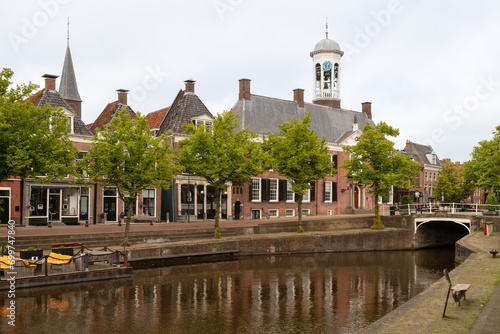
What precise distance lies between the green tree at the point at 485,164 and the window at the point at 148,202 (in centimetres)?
3006

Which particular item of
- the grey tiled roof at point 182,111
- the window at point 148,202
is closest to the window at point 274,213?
the grey tiled roof at point 182,111

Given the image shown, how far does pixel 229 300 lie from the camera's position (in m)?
17.6

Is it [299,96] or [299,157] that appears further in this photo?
[299,96]

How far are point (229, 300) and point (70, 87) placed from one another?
2728 centimetres

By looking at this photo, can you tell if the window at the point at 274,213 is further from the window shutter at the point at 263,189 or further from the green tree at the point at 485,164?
the green tree at the point at 485,164

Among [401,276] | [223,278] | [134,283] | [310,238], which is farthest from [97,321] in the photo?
[310,238]

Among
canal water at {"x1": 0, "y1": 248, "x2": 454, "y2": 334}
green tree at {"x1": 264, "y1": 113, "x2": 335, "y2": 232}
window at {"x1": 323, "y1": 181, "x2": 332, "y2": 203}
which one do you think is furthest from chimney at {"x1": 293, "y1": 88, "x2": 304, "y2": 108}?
canal water at {"x1": 0, "y1": 248, "x2": 454, "y2": 334}

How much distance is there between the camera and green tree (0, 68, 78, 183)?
2172 centimetres

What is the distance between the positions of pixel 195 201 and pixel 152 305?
22.8 meters

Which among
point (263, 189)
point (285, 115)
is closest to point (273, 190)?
point (263, 189)

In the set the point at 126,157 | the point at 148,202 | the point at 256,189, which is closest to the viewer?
the point at 126,157

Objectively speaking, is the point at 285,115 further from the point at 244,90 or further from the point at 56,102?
the point at 56,102

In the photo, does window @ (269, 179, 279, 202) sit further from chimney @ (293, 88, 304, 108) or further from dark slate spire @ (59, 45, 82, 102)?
dark slate spire @ (59, 45, 82, 102)

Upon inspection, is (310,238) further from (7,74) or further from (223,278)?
(7,74)
